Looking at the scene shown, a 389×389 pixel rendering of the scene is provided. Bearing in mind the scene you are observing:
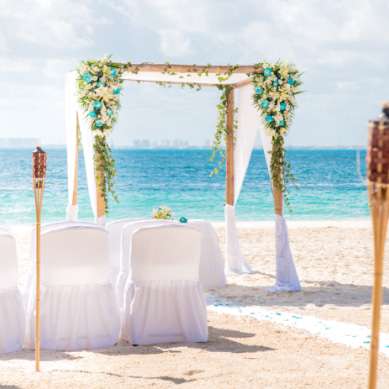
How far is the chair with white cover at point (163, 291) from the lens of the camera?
3908mm

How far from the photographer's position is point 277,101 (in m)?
5.61

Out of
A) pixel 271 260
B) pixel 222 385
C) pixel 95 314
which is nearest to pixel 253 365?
pixel 222 385

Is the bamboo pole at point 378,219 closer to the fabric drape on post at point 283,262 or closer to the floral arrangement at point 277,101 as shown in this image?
the floral arrangement at point 277,101

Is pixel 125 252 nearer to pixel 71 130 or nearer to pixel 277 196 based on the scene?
pixel 277 196

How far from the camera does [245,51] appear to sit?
33969mm

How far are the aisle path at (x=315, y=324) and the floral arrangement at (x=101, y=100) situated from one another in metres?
1.56

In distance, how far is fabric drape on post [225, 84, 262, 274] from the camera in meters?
6.38

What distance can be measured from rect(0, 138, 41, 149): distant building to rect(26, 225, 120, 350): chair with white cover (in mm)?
38072

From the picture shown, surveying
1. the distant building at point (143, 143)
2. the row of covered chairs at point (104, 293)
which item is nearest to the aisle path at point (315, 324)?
the row of covered chairs at point (104, 293)

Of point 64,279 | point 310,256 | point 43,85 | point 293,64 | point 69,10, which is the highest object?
point 69,10

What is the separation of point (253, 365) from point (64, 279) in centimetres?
144

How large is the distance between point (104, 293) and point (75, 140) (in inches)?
103

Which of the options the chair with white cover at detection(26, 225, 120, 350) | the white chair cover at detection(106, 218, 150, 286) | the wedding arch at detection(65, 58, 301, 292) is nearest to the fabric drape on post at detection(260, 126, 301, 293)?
the wedding arch at detection(65, 58, 301, 292)

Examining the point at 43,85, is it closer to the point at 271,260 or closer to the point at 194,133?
the point at 194,133
